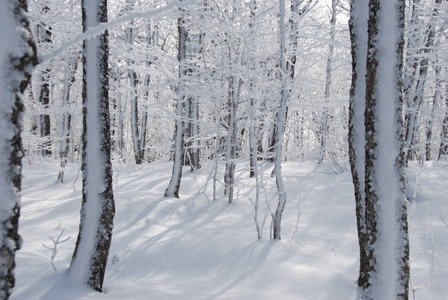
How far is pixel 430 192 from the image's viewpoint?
10305 millimetres

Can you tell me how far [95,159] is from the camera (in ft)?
15.1

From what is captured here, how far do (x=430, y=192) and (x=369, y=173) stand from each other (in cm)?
760

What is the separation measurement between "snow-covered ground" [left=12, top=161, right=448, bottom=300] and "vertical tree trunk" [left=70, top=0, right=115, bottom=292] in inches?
14.6

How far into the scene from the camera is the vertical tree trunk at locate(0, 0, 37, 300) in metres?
2.06

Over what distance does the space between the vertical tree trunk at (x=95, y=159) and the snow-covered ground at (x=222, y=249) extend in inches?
14.6

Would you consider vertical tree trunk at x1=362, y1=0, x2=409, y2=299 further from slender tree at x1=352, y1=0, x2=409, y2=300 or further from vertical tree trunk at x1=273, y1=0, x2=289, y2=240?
vertical tree trunk at x1=273, y1=0, x2=289, y2=240

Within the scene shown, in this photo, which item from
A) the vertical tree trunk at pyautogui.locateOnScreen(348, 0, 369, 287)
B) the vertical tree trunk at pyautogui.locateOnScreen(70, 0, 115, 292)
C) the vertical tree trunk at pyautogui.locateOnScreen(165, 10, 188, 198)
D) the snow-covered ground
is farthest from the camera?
the vertical tree trunk at pyautogui.locateOnScreen(165, 10, 188, 198)

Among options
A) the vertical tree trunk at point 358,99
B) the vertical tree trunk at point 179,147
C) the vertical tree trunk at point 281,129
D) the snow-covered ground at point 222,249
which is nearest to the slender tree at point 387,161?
the snow-covered ground at point 222,249

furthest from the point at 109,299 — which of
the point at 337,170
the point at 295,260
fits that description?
the point at 337,170

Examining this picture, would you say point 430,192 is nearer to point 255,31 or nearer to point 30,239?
point 255,31

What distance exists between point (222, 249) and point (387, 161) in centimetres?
388

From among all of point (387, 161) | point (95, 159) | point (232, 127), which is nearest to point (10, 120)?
point (95, 159)

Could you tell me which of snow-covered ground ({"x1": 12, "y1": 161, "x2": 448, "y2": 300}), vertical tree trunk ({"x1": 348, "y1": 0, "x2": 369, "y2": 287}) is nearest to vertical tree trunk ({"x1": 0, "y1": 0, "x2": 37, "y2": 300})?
snow-covered ground ({"x1": 12, "y1": 161, "x2": 448, "y2": 300})

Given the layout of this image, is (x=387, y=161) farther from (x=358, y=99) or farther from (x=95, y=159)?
(x=95, y=159)
